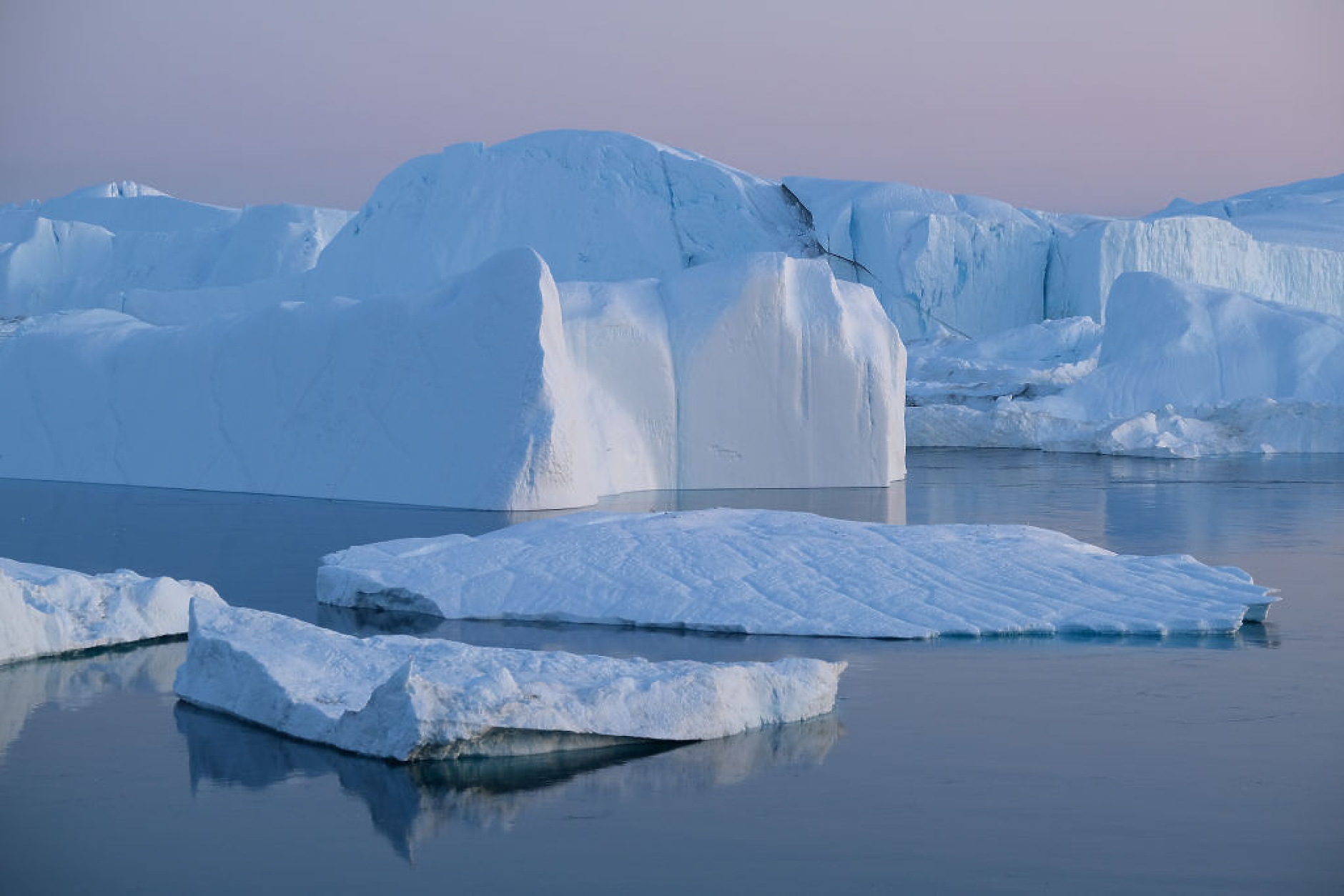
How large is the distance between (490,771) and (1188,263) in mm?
31416

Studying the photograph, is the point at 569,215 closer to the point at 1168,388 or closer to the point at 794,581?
the point at 1168,388

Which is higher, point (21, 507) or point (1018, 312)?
point (1018, 312)

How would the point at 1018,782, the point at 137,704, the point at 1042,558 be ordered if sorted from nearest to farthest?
1. the point at 1018,782
2. the point at 137,704
3. the point at 1042,558

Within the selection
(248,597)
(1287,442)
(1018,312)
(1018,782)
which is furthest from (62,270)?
(1018,782)

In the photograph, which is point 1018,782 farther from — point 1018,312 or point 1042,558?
point 1018,312

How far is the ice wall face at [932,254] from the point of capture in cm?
3228

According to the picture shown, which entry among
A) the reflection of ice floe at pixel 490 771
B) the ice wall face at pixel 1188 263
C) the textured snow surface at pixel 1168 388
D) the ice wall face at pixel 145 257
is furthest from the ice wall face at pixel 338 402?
the ice wall face at pixel 1188 263

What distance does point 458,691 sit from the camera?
507 centimetres

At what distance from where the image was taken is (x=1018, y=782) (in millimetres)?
4816

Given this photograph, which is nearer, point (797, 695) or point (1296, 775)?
point (1296, 775)

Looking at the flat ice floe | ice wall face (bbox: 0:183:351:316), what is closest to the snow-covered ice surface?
ice wall face (bbox: 0:183:351:316)

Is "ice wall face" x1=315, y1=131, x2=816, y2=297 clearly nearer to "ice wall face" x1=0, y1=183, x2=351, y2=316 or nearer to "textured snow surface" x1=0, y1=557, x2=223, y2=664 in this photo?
"ice wall face" x1=0, y1=183, x2=351, y2=316

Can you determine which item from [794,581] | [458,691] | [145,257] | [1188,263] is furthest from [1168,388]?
[145,257]

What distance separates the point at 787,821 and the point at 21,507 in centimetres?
1074
